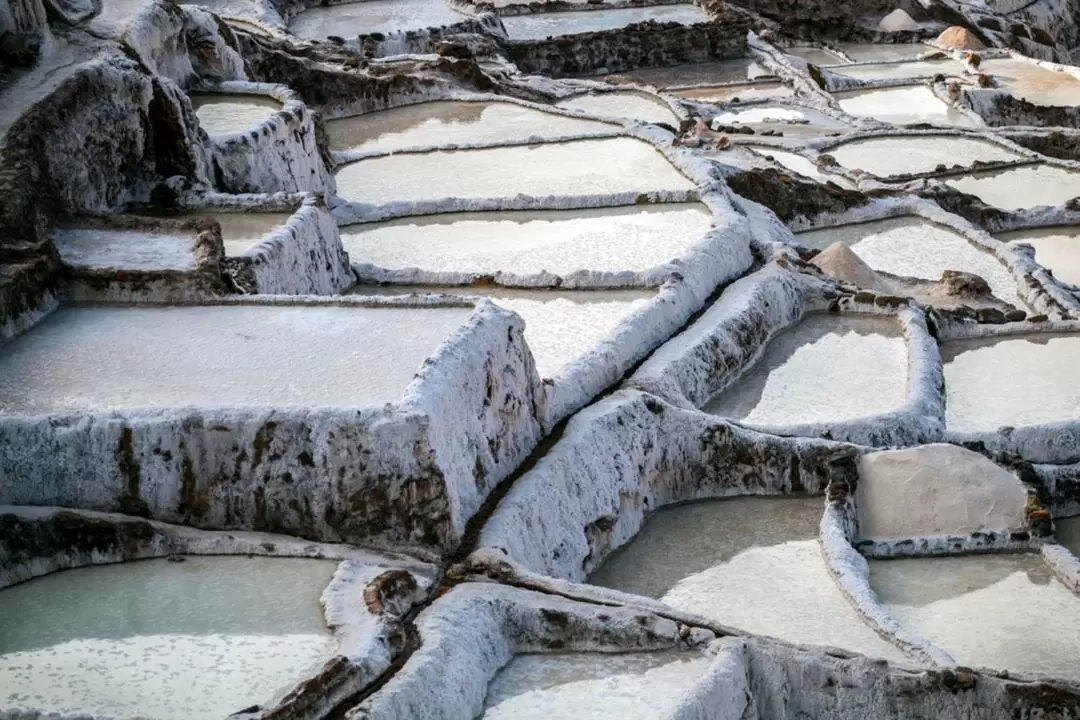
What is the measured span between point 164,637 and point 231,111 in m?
7.21

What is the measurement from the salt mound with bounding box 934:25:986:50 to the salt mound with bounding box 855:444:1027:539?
14399 millimetres

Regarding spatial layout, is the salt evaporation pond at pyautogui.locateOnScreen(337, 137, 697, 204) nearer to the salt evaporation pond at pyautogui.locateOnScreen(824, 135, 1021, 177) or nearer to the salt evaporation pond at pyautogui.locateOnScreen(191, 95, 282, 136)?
the salt evaporation pond at pyautogui.locateOnScreen(191, 95, 282, 136)

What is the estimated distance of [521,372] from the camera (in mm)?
8133

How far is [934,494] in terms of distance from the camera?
8531mm

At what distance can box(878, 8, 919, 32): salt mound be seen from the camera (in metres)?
23.5

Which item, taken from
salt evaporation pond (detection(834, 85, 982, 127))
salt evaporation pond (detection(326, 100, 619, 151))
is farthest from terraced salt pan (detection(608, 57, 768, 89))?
salt evaporation pond (detection(326, 100, 619, 151))

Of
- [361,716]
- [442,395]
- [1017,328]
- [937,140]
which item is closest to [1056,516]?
[1017,328]

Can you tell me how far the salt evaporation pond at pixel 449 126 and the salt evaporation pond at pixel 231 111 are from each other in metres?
1.36

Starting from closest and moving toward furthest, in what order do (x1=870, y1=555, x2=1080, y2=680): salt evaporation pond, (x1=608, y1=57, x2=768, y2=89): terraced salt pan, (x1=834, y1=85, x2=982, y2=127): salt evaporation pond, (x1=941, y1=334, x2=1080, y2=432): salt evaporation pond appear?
(x1=870, y1=555, x2=1080, y2=680): salt evaporation pond < (x1=941, y1=334, x2=1080, y2=432): salt evaporation pond < (x1=834, y1=85, x2=982, y2=127): salt evaporation pond < (x1=608, y1=57, x2=768, y2=89): terraced salt pan

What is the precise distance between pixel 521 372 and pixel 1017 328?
157 inches

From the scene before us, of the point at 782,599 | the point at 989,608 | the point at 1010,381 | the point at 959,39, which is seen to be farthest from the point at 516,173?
the point at 959,39

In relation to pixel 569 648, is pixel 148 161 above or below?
above

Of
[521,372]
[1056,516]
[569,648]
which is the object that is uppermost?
[521,372]

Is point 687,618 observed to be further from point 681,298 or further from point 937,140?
point 937,140
